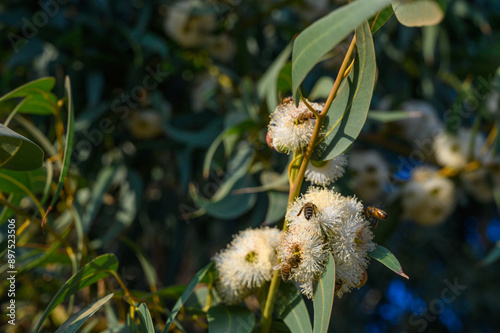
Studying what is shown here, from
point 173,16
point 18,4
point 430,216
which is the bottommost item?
point 430,216

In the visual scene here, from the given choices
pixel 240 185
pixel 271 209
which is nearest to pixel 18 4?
pixel 240 185

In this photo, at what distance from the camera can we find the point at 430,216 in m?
1.53

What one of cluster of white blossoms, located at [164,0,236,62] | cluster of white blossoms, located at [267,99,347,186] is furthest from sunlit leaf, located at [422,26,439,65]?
cluster of white blossoms, located at [267,99,347,186]

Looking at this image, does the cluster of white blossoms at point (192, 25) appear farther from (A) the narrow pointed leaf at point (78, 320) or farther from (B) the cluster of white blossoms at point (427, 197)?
(A) the narrow pointed leaf at point (78, 320)

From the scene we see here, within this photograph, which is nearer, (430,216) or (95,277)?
(95,277)

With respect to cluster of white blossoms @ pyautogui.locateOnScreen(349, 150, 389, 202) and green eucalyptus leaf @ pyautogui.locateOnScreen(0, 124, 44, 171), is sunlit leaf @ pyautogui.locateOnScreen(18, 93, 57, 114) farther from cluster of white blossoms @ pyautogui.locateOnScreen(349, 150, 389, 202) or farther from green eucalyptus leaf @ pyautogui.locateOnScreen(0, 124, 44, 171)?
cluster of white blossoms @ pyautogui.locateOnScreen(349, 150, 389, 202)

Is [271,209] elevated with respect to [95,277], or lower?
lower

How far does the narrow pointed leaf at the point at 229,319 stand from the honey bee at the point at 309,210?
198mm

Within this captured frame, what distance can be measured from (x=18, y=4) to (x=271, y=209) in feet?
3.89

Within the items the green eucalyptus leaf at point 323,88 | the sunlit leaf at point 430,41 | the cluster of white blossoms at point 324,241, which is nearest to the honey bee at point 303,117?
the cluster of white blossoms at point 324,241

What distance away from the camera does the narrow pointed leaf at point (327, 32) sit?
1.43 ft

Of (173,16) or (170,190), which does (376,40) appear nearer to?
(173,16)

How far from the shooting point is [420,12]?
0.48 metres

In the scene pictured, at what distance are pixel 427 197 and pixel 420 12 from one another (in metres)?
1.10
